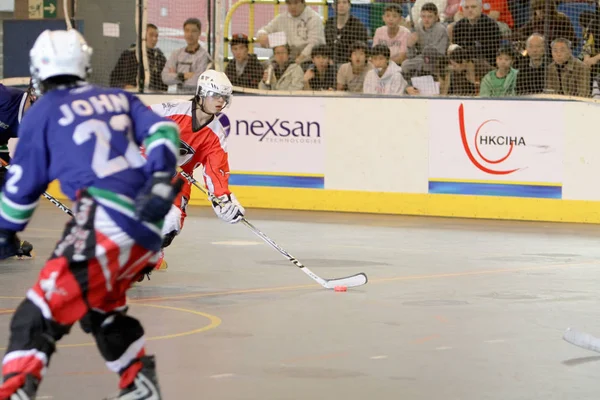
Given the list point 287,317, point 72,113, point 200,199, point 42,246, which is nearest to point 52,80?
point 72,113

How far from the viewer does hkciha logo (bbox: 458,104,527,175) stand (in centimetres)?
1182

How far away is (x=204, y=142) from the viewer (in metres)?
8.21

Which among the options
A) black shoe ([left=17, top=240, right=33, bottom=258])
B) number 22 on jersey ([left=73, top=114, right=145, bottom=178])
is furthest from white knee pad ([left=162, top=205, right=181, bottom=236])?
number 22 on jersey ([left=73, top=114, right=145, bottom=178])

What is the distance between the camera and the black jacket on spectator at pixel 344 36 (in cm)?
1262

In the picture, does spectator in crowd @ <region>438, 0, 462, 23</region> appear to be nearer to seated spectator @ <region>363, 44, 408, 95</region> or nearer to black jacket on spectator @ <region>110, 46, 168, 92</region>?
seated spectator @ <region>363, 44, 408, 95</region>

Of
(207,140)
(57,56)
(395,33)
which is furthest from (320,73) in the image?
(57,56)

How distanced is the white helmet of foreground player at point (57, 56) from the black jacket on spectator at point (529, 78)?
8.27 meters

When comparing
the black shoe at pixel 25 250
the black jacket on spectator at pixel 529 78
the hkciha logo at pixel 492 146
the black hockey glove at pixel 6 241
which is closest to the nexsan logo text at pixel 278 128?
the hkciha logo at pixel 492 146

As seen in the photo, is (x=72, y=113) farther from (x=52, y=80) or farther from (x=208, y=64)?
(x=208, y=64)

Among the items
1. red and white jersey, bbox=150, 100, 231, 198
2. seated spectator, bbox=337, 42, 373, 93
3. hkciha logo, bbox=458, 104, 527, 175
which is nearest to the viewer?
red and white jersey, bbox=150, 100, 231, 198

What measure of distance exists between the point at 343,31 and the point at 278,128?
123cm

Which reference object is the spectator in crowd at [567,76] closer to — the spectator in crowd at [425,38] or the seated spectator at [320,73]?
the spectator in crowd at [425,38]

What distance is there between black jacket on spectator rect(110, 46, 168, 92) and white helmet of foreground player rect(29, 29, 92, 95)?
9513mm

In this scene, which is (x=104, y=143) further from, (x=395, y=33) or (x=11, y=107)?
(x=395, y=33)
